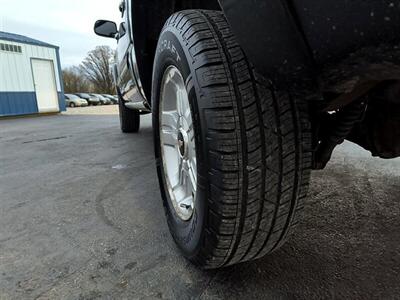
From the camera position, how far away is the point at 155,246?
60.7 inches

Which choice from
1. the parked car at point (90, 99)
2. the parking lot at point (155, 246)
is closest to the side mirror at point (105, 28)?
the parking lot at point (155, 246)

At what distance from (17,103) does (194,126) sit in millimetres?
15299

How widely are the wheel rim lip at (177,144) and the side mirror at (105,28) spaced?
2.54 metres

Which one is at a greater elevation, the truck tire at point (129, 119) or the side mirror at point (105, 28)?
the side mirror at point (105, 28)

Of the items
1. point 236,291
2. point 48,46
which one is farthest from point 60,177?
point 48,46

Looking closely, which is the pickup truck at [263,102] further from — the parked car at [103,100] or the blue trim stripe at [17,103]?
the parked car at [103,100]

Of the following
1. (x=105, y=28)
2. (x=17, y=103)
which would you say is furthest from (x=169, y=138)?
(x=17, y=103)

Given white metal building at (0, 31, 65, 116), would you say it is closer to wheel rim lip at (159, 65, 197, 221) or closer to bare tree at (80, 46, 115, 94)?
wheel rim lip at (159, 65, 197, 221)

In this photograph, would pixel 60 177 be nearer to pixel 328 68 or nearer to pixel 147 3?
pixel 147 3

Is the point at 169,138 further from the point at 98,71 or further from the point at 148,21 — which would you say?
the point at 98,71

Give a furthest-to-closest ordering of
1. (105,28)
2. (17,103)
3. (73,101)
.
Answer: (73,101), (17,103), (105,28)

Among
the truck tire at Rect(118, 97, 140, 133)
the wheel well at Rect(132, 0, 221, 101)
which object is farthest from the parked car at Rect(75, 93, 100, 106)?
the wheel well at Rect(132, 0, 221, 101)

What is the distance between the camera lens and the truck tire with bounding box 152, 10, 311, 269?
37.6 inches

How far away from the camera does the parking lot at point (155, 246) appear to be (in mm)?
1216
